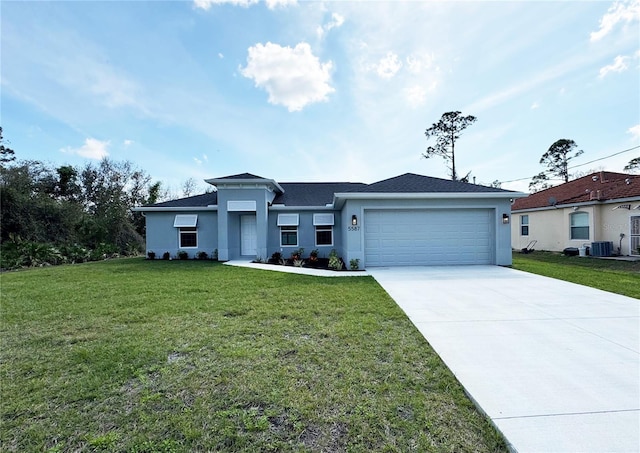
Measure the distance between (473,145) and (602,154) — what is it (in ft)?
29.0

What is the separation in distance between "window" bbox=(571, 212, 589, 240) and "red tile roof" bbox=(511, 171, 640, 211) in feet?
2.86

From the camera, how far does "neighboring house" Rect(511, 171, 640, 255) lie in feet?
47.2

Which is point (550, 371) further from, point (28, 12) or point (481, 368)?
point (28, 12)

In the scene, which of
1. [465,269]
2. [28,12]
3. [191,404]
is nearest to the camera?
[191,404]

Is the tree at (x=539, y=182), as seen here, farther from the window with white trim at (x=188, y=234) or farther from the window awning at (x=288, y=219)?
the window with white trim at (x=188, y=234)

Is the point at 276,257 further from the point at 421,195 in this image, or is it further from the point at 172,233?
the point at 421,195

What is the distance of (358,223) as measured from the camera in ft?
36.5

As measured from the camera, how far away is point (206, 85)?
43.9 ft

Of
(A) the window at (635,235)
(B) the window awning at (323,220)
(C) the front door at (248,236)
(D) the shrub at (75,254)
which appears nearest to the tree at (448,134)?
(A) the window at (635,235)

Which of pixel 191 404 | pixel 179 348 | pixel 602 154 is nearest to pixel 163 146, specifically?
pixel 179 348

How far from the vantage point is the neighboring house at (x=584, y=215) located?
1440cm

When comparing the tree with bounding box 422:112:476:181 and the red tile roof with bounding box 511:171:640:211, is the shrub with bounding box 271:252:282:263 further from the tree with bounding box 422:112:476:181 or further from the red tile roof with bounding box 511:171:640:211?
the tree with bounding box 422:112:476:181

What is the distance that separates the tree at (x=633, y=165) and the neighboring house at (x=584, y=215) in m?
17.1

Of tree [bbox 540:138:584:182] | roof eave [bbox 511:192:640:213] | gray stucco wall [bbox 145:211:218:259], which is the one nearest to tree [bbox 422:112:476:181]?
roof eave [bbox 511:192:640:213]
